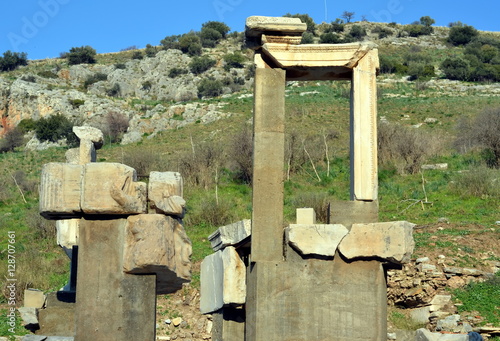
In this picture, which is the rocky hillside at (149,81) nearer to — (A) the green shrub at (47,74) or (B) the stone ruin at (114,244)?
(A) the green shrub at (47,74)

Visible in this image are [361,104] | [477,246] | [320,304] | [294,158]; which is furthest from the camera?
[294,158]

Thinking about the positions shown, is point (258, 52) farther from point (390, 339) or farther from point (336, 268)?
point (390, 339)

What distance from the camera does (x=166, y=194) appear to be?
623cm

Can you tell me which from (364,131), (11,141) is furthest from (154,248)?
(11,141)

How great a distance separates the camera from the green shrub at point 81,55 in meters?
Result: 63.5

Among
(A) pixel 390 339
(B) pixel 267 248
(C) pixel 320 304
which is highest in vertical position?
(B) pixel 267 248

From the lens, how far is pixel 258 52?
7.46 m

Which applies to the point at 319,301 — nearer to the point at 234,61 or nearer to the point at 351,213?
the point at 351,213

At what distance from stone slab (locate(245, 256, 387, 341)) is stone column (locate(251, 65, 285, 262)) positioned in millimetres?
204

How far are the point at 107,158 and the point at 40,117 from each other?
1695cm

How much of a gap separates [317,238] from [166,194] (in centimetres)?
149

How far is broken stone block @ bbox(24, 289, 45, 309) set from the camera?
34.0 ft

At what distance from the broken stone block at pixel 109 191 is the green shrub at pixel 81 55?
59.5m

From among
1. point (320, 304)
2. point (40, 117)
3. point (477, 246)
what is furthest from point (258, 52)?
point (40, 117)
